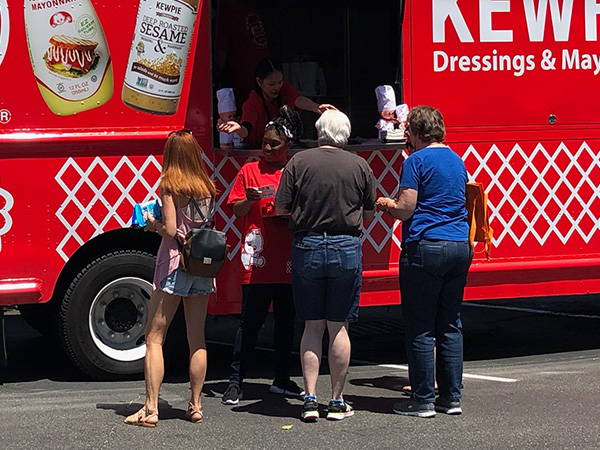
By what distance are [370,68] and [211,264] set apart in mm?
3436

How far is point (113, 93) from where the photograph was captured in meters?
7.45

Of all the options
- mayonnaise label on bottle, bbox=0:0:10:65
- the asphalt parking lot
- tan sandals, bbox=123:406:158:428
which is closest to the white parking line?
the asphalt parking lot

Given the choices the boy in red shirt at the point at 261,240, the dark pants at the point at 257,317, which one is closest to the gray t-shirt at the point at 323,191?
the boy in red shirt at the point at 261,240

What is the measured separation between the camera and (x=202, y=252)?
250 inches

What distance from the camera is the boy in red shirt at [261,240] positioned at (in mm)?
6863

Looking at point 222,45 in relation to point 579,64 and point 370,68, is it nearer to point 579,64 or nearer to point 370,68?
point 370,68

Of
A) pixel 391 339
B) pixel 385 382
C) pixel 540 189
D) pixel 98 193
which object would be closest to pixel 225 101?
pixel 98 193

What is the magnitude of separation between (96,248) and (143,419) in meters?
1.52

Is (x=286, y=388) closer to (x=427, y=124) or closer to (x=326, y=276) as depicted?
(x=326, y=276)

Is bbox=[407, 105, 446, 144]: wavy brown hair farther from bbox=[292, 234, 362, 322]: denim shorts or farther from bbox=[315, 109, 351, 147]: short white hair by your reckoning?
bbox=[292, 234, 362, 322]: denim shorts

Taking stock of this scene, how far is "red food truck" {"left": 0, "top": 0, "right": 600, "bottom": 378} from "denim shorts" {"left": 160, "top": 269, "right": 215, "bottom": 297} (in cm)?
116

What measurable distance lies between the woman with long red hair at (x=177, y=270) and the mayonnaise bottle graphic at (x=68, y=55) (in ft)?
3.97

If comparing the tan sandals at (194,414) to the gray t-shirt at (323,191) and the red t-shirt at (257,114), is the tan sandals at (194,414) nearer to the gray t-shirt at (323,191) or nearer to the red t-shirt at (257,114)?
the gray t-shirt at (323,191)

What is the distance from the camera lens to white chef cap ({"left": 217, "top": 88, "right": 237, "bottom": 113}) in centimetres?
753
